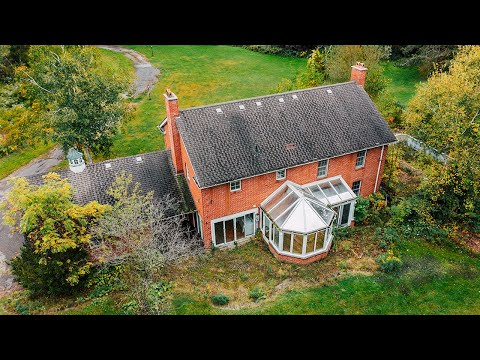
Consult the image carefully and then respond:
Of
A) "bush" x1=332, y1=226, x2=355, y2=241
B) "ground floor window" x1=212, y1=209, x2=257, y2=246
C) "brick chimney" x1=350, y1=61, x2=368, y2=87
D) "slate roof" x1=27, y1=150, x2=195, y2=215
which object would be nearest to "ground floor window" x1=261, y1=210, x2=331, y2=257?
"bush" x1=332, y1=226, x2=355, y2=241

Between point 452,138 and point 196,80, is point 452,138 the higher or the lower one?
→ the higher one

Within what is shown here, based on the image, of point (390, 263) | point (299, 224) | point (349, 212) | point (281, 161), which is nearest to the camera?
point (390, 263)

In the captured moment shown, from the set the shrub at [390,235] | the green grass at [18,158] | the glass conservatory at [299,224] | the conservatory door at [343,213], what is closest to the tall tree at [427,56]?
the conservatory door at [343,213]

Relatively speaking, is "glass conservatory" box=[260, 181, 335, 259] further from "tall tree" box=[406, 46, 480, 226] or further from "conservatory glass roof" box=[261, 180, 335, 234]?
"tall tree" box=[406, 46, 480, 226]

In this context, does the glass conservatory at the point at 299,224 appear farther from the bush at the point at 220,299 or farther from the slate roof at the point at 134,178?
the slate roof at the point at 134,178

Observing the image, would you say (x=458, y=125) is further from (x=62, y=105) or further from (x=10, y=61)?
(x=10, y=61)

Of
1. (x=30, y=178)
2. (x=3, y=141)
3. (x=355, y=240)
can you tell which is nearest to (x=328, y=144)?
(x=355, y=240)

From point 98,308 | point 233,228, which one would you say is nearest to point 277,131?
point 233,228

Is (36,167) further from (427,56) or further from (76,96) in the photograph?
(427,56)

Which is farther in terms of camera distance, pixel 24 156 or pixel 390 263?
pixel 24 156
